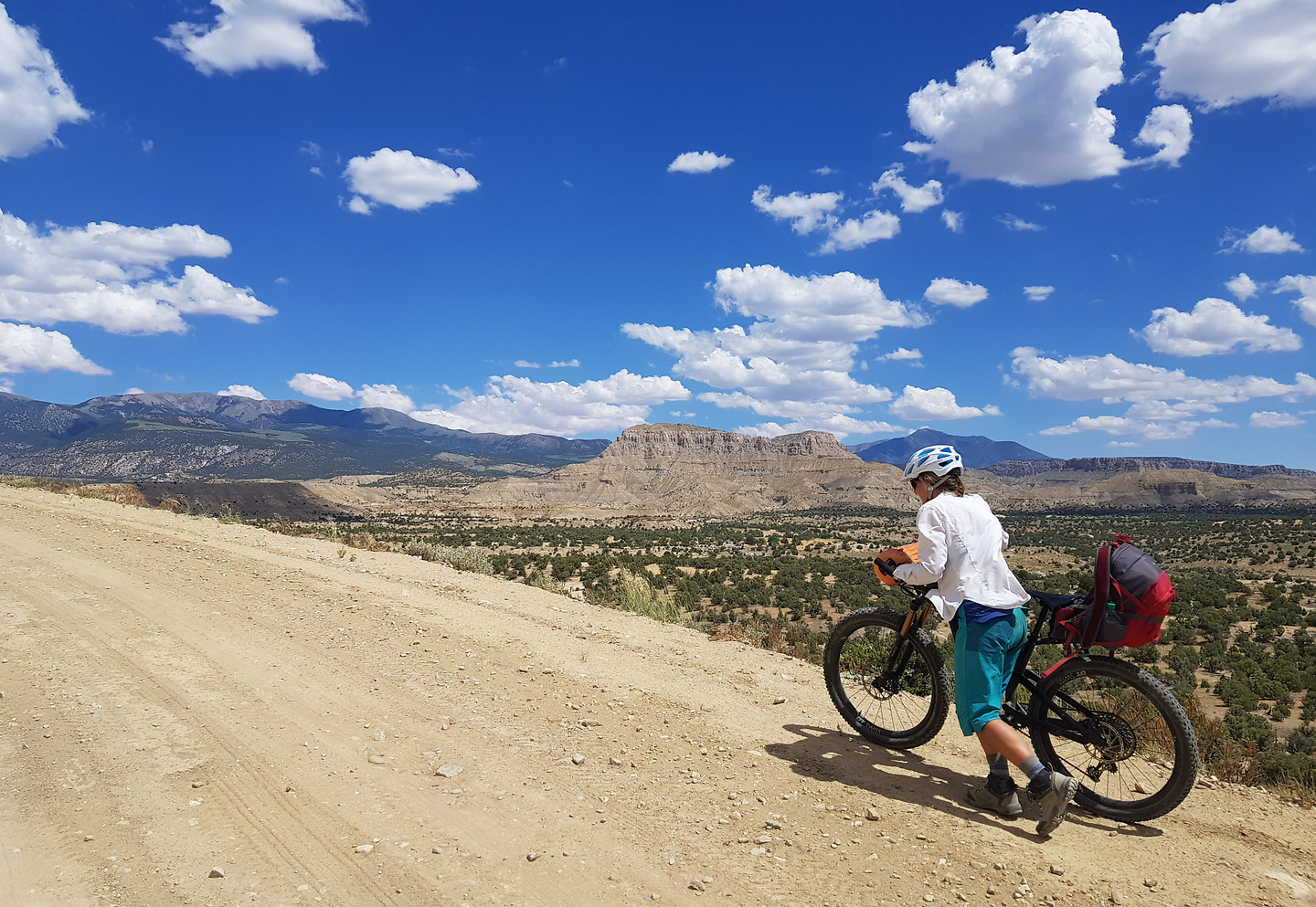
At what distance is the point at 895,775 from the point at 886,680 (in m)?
0.84

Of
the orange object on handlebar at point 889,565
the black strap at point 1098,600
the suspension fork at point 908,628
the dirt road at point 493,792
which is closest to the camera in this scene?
the dirt road at point 493,792

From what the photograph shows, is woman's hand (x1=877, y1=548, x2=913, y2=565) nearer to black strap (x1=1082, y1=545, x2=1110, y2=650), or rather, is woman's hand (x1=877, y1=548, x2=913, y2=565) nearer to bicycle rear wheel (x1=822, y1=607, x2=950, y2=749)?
bicycle rear wheel (x1=822, y1=607, x2=950, y2=749)

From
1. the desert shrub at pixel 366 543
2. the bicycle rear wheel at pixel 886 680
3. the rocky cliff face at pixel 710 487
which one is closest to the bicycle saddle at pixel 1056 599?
the bicycle rear wheel at pixel 886 680

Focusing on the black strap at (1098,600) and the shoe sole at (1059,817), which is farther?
the black strap at (1098,600)

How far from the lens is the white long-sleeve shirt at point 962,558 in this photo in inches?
172

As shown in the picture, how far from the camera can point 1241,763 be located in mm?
5691

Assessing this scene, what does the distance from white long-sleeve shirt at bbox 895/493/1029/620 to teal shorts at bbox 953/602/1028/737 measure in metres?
0.14

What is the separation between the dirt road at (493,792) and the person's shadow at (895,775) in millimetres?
24

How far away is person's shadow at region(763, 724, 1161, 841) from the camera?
421 centimetres

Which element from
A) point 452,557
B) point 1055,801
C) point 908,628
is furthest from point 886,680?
point 452,557

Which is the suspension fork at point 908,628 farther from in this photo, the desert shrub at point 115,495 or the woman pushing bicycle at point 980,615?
the desert shrub at point 115,495

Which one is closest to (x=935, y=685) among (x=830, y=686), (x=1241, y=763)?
(x=830, y=686)

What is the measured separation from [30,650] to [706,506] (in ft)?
434

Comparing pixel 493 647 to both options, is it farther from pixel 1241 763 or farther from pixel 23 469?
pixel 23 469
